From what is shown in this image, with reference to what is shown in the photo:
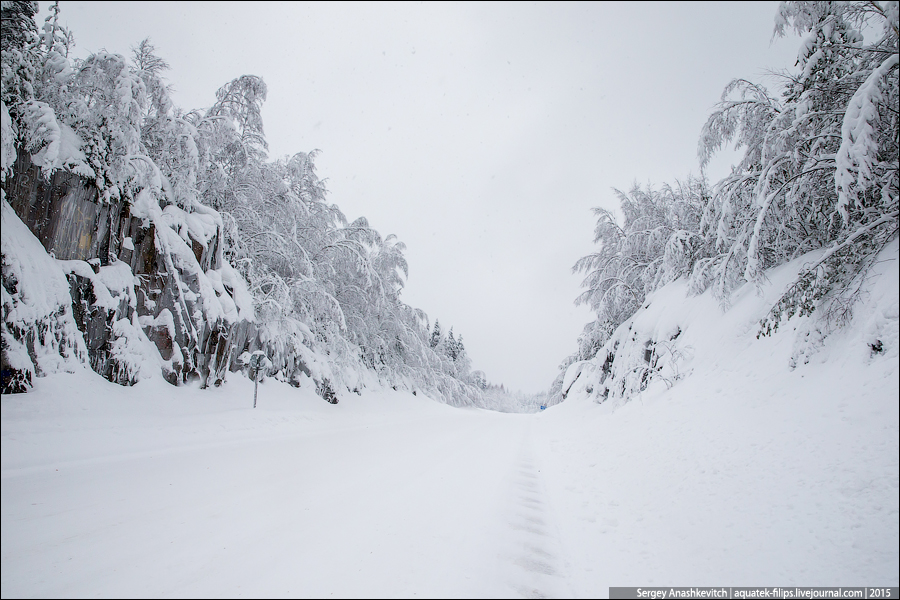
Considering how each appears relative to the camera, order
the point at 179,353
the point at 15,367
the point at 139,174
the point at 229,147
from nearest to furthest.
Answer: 1. the point at 15,367
2. the point at 139,174
3. the point at 179,353
4. the point at 229,147

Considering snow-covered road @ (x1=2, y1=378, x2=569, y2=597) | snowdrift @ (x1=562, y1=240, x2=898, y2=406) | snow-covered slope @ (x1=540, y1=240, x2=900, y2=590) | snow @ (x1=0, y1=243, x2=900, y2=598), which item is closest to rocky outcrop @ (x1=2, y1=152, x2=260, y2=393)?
snow @ (x1=0, y1=243, x2=900, y2=598)

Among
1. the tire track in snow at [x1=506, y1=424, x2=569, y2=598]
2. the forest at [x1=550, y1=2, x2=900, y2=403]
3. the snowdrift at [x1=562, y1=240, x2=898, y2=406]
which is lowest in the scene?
the tire track in snow at [x1=506, y1=424, x2=569, y2=598]

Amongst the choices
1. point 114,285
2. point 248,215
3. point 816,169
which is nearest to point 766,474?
point 816,169

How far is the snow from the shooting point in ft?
8.30

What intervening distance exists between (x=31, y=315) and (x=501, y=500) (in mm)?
8984

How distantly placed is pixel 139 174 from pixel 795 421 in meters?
13.5

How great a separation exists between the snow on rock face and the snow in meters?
0.40

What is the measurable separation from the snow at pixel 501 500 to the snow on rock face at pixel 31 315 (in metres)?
0.40

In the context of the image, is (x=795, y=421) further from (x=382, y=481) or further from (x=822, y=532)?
(x=382, y=481)

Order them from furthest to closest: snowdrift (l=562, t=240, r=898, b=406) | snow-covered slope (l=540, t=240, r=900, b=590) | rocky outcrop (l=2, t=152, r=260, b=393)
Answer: rocky outcrop (l=2, t=152, r=260, b=393), snowdrift (l=562, t=240, r=898, b=406), snow-covered slope (l=540, t=240, r=900, b=590)

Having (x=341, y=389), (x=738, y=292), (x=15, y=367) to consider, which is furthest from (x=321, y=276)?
(x=738, y=292)

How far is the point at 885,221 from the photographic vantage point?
4.09 meters

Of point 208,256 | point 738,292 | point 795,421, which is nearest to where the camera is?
point 795,421

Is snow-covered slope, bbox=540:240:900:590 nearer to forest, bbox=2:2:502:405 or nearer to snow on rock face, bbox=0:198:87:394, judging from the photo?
forest, bbox=2:2:502:405
